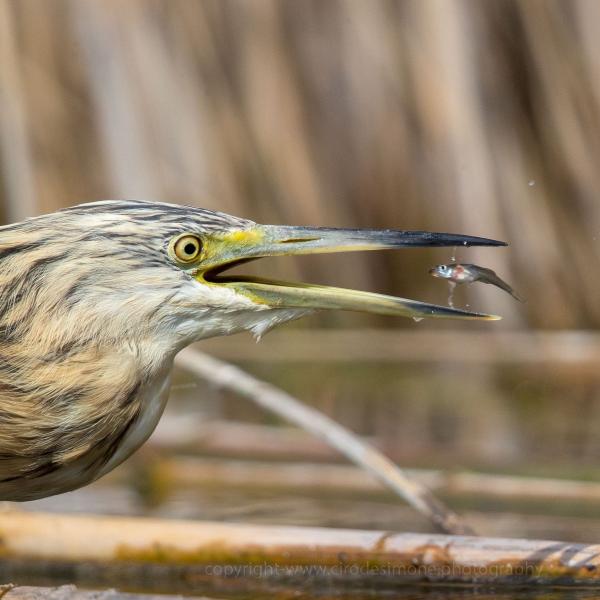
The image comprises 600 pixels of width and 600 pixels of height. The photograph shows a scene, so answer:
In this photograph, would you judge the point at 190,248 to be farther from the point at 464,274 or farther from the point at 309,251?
the point at 464,274

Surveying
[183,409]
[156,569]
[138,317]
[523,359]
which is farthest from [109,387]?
[523,359]

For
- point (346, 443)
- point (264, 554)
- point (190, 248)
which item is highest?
point (190, 248)

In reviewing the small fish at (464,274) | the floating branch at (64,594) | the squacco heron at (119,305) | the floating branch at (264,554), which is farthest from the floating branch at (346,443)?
the floating branch at (64,594)

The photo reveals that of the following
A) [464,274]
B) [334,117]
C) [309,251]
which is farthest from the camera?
[334,117]

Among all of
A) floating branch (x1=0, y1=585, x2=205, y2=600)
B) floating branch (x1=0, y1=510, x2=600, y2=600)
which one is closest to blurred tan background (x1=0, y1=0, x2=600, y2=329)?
floating branch (x1=0, y1=510, x2=600, y2=600)

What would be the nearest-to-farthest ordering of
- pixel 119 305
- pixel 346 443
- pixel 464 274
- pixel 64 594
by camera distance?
1. pixel 64 594
2. pixel 119 305
3. pixel 464 274
4. pixel 346 443

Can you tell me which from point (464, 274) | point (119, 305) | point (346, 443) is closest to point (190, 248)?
point (119, 305)

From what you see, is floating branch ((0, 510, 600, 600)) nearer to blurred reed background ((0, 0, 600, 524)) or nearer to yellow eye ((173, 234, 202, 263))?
yellow eye ((173, 234, 202, 263))
